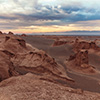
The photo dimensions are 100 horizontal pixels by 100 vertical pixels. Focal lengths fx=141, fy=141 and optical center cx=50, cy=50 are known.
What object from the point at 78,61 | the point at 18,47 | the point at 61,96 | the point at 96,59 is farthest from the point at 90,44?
the point at 61,96

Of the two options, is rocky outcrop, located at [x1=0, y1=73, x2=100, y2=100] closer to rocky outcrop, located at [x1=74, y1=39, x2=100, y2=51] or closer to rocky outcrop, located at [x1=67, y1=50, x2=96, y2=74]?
rocky outcrop, located at [x1=67, y1=50, x2=96, y2=74]

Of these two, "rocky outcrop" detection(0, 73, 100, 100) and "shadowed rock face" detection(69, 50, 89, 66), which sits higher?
"rocky outcrop" detection(0, 73, 100, 100)

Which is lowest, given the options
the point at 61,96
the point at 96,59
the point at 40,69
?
the point at 96,59

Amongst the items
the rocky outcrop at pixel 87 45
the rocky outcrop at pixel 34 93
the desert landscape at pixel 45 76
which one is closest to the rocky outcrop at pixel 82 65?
the desert landscape at pixel 45 76

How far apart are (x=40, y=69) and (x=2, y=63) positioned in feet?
20.6

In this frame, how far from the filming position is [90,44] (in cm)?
4059

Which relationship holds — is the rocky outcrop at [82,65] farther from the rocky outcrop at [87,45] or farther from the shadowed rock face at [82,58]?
the rocky outcrop at [87,45]

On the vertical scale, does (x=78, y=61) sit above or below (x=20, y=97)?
below

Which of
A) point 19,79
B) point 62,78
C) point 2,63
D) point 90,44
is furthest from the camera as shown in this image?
point 90,44

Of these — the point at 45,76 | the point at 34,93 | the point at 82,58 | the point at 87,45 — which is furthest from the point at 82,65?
the point at 34,93

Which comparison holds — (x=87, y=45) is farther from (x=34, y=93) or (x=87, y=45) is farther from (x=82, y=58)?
(x=34, y=93)

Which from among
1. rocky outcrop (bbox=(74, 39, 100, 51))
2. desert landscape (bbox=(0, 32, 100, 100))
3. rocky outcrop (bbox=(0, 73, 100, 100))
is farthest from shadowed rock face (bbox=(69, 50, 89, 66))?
A: rocky outcrop (bbox=(0, 73, 100, 100))

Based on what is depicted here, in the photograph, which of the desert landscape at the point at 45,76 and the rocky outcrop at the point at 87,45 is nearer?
the desert landscape at the point at 45,76

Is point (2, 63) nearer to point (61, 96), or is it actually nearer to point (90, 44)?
point (61, 96)
